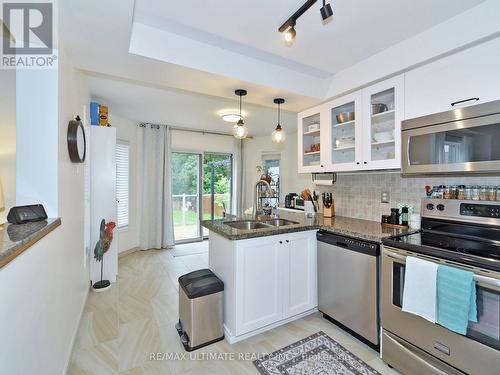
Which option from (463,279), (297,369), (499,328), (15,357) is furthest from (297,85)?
(15,357)

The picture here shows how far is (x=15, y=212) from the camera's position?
4.34ft

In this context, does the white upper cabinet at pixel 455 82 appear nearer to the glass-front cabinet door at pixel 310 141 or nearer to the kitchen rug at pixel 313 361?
the glass-front cabinet door at pixel 310 141

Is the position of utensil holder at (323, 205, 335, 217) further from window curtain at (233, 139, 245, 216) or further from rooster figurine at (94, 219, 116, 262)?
window curtain at (233, 139, 245, 216)

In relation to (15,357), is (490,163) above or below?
above

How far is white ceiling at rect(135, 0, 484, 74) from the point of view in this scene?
1.59 m

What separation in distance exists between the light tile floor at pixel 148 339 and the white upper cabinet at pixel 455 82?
2011 millimetres

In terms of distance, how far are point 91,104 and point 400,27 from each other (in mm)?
3364

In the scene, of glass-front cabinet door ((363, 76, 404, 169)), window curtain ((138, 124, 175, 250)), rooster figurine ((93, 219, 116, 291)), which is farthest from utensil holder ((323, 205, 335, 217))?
window curtain ((138, 124, 175, 250))

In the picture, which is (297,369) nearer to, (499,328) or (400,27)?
(499,328)

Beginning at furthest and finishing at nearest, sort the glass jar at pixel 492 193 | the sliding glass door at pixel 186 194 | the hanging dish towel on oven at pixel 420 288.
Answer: the sliding glass door at pixel 186 194 → the glass jar at pixel 492 193 → the hanging dish towel on oven at pixel 420 288

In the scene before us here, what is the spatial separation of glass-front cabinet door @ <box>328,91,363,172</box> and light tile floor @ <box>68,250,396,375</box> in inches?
64.0

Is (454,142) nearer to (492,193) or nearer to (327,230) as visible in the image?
(492,193)

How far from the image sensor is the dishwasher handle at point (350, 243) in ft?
6.30

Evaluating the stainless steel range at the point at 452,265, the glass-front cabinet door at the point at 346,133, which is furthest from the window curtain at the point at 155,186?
the stainless steel range at the point at 452,265
